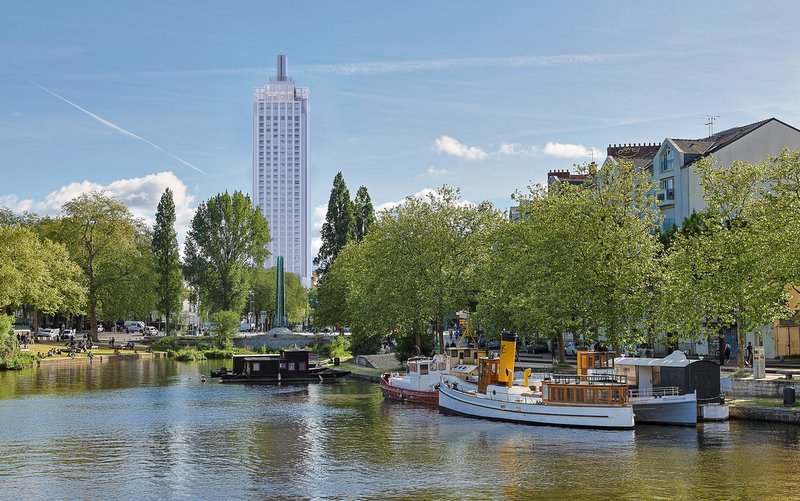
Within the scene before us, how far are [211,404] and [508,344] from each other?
24.6 meters

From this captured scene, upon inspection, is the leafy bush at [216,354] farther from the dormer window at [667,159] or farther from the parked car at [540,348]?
the dormer window at [667,159]

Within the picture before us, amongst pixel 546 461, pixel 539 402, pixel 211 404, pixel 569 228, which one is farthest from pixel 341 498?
pixel 569 228

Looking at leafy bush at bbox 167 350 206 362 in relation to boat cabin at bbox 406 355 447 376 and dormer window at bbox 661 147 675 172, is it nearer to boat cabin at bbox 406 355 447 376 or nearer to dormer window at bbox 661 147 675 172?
boat cabin at bbox 406 355 447 376

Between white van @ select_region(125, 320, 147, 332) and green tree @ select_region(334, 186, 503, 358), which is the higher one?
green tree @ select_region(334, 186, 503, 358)

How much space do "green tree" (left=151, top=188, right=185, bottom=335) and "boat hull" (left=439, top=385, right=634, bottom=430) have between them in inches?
3361

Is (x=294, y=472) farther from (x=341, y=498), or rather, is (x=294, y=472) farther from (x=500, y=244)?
(x=500, y=244)

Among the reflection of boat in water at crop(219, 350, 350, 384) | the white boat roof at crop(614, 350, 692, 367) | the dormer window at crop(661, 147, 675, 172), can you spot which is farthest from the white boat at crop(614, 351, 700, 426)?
the dormer window at crop(661, 147, 675, 172)

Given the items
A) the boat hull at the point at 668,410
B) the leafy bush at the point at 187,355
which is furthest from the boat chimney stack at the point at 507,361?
the leafy bush at the point at 187,355

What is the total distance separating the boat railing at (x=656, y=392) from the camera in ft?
163

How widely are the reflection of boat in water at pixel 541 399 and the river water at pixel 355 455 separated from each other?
4.00ft

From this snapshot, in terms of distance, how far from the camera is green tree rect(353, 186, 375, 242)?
135 meters

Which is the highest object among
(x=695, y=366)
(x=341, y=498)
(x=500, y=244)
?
(x=500, y=244)

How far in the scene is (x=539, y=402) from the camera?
5016cm

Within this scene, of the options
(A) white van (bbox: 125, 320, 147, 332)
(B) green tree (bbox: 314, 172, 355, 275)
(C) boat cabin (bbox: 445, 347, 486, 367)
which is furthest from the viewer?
(A) white van (bbox: 125, 320, 147, 332)
